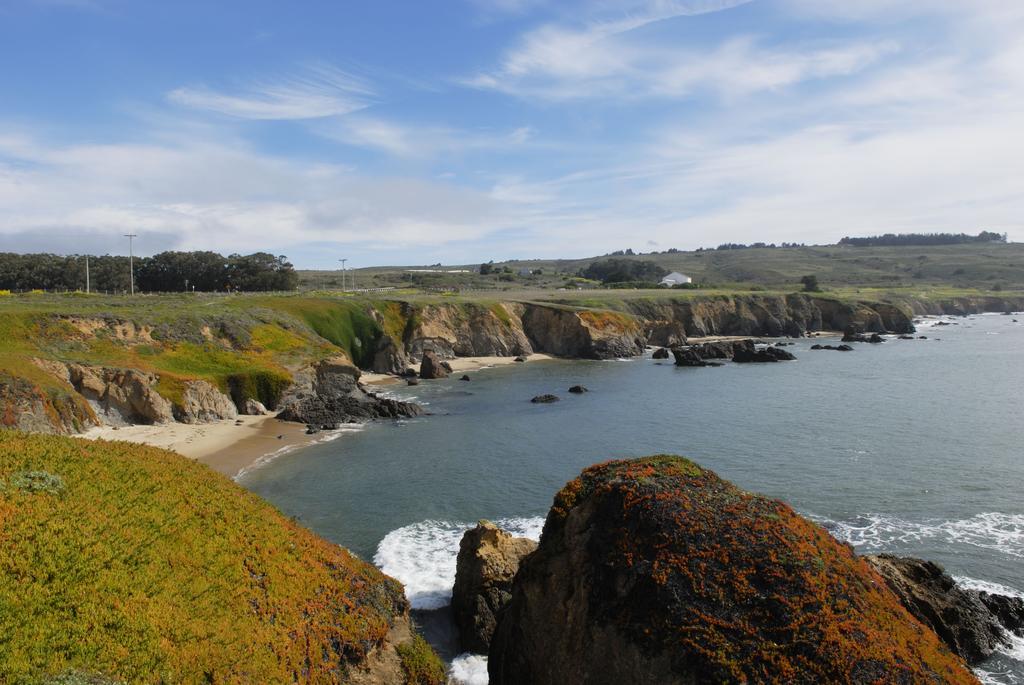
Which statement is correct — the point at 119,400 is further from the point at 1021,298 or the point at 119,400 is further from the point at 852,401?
the point at 1021,298

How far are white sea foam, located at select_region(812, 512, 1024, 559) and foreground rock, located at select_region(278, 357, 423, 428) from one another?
3340cm

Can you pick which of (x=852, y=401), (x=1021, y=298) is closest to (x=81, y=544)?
(x=852, y=401)

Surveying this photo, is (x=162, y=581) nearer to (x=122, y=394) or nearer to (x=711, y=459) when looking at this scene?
(x=711, y=459)

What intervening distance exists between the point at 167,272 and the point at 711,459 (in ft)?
301

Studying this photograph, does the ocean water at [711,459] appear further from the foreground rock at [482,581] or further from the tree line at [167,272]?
the tree line at [167,272]

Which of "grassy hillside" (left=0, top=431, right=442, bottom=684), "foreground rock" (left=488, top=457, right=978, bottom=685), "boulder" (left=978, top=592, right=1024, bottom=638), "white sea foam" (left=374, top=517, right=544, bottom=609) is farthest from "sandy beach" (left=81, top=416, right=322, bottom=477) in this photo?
"boulder" (left=978, top=592, right=1024, bottom=638)

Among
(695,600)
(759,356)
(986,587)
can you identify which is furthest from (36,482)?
(759,356)

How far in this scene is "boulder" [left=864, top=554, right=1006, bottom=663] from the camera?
1975 centimetres

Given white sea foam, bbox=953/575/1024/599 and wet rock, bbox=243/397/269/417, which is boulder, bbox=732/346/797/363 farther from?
white sea foam, bbox=953/575/1024/599

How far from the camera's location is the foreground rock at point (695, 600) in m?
12.1

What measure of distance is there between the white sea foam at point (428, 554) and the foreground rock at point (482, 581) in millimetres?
1246

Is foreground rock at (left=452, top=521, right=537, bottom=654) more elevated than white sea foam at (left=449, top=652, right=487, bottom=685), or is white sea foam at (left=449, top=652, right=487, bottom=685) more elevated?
foreground rock at (left=452, top=521, right=537, bottom=654)

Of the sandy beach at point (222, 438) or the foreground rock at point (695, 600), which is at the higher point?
the foreground rock at point (695, 600)

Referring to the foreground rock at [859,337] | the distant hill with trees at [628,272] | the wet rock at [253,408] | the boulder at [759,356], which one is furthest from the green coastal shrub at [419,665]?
the distant hill with trees at [628,272]
